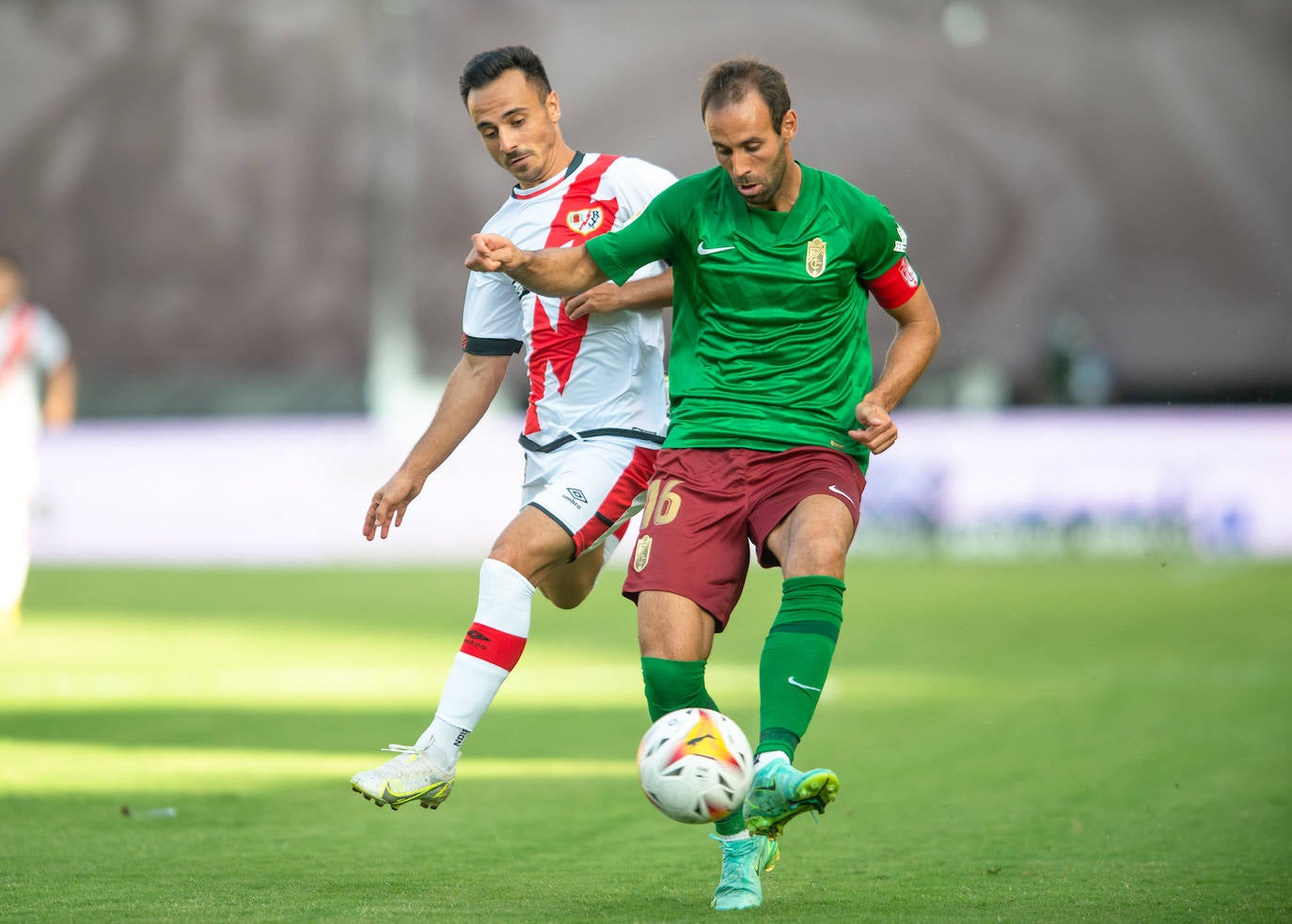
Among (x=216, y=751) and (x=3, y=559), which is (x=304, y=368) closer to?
(x=3, y=559)

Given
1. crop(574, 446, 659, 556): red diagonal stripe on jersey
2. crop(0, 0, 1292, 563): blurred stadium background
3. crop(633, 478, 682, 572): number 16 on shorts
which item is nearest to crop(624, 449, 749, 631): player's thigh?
crop(633, 478, 682, 572): number 16 on shorts

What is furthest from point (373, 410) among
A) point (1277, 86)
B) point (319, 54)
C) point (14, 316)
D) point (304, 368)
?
point (1277, 86)

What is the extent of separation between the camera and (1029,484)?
15992 mm

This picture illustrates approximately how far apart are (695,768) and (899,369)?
4.06 feet

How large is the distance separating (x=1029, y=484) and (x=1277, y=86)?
12434 millimetres

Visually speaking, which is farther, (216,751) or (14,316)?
(14,316)

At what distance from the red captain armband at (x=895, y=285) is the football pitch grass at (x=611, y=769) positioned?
154 centimetres

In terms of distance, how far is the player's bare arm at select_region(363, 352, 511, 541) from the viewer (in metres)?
5.24

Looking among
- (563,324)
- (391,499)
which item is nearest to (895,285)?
(563,324)

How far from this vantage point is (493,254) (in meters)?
4.58

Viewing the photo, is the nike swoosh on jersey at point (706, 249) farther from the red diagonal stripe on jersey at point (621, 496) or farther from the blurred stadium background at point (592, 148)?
the blurred stadium background at point (592, 148)

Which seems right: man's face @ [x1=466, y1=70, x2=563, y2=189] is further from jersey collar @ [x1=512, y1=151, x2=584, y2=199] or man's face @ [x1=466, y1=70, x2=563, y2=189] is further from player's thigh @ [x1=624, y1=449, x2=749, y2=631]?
player's thigh @ [x1=624, y1=449, x2=749, y2=631]

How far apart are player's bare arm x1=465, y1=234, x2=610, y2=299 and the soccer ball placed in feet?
3.91

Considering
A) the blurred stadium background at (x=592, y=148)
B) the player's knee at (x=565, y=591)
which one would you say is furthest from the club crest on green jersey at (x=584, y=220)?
the blurred stadium background at (x=592, y=148)
